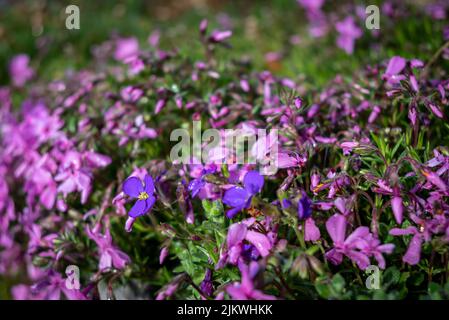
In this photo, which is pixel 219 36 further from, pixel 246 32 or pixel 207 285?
pixel 246 32

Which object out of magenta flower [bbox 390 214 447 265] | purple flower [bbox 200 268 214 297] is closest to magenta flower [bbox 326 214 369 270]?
magenta flower [bbox 390 214 447 265]

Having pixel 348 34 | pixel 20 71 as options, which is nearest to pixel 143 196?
pixel 348 34

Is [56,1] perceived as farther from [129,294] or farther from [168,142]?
[129,294]

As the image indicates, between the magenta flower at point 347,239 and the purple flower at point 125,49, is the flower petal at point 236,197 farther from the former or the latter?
the purple flower at point 125,49

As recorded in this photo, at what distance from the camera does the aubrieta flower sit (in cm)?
144

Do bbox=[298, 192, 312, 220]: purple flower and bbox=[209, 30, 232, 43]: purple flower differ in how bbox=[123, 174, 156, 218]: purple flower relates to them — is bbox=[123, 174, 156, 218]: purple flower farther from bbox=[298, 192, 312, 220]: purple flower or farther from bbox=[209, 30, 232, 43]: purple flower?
bbox=[209, 30, 232, 43]: purple flower

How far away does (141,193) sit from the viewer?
4.99ft

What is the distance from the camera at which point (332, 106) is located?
197cm

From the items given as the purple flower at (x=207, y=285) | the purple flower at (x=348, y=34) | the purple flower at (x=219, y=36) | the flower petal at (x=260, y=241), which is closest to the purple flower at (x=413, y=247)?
the flower petal at (x=260, y=241)

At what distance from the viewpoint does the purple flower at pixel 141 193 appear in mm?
1436

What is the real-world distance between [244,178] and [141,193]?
0.36m

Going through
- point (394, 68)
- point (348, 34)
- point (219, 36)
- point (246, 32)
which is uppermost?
point (246, 32)
